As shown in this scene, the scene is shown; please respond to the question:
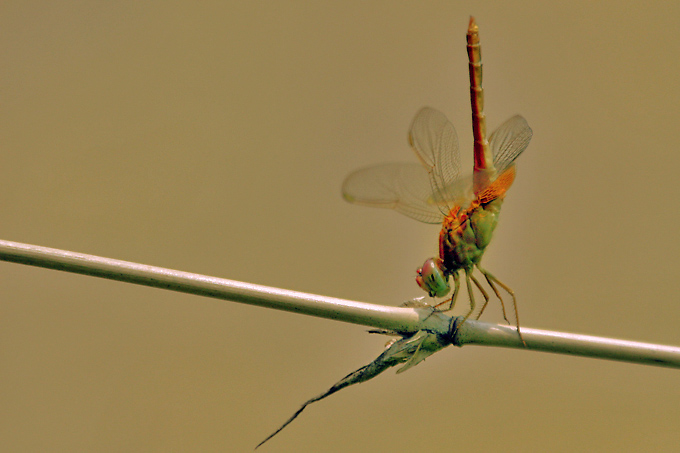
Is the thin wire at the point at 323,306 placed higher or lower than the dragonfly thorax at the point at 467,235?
lower

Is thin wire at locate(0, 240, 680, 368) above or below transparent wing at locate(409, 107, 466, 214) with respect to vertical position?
below

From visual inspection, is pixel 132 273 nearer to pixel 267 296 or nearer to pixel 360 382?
pixel 267 296

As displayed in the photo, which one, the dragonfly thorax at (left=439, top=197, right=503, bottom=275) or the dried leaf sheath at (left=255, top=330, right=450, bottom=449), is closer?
the dried leaf sheath at (left=255, top=330, right=450, bottom=449)

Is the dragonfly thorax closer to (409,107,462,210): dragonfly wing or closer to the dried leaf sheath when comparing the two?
(409,107,462,210): dragonfly wing

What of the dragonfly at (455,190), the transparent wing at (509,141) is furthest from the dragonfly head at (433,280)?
the transparent wing at (509,141)

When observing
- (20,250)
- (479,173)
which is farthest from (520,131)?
(20,250)

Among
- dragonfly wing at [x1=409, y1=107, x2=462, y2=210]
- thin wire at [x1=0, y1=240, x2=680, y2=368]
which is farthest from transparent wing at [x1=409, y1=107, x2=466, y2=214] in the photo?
thin wire at [x1=0, y1=240, x2=680, y2=368]

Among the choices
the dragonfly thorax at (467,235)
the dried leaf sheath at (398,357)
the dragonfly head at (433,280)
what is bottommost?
the dried leaf sheath at (398,357)

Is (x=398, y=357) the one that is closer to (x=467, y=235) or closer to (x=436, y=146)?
(x=467, y=235)

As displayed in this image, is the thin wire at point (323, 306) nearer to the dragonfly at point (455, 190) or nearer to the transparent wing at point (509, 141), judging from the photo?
the dragonfly at point (455, 190)
